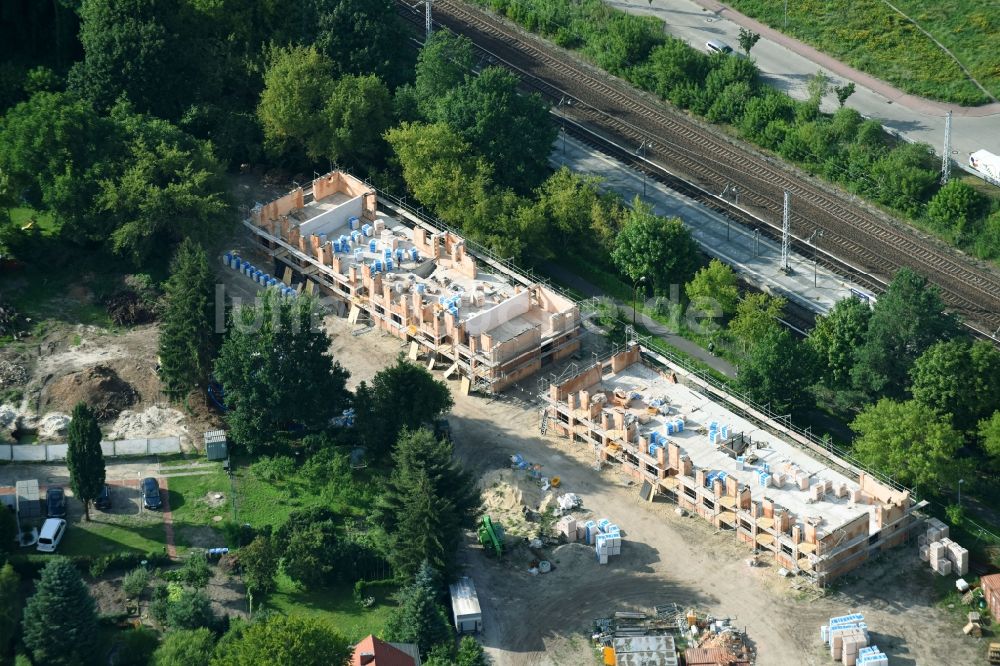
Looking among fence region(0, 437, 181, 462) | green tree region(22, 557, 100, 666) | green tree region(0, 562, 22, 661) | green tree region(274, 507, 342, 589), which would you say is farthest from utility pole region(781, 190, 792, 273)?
green tree region(0, 562, 22, 661)

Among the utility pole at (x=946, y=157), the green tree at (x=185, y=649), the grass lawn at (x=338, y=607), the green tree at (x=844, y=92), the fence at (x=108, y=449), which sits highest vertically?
the green tree at (x=844, y=92)

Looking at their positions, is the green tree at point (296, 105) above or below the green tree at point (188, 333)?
above

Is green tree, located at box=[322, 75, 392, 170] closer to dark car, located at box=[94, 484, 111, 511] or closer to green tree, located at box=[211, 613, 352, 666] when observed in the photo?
dark car, located at box=[94, 484, 111, 511]

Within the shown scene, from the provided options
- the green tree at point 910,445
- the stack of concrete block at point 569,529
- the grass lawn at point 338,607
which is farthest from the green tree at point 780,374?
the grass lawn at point 338,607

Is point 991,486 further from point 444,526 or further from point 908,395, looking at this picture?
A: point 444,526

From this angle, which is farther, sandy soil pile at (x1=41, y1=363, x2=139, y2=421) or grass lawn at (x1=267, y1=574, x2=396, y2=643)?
sandy soil pile at (x1=41, y1=363, x2=139, y2=421)

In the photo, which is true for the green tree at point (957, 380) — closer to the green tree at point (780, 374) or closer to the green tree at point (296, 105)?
the green tree at point (780, 374)

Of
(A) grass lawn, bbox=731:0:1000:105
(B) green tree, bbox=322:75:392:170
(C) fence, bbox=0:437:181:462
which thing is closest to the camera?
(C) fence, bbox=0:437:181:462
